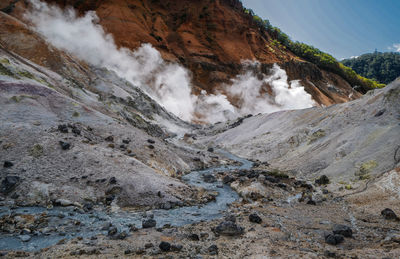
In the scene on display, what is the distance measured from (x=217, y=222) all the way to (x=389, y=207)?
279 inches

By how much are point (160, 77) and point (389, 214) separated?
5234 cm

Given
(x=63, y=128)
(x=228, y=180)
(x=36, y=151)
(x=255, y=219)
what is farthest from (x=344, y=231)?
(x=63, y=128)

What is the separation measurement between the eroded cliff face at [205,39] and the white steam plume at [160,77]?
2960 mm

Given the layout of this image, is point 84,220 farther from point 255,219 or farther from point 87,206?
point 255,219

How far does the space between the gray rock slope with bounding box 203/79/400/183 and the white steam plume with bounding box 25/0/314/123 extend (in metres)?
25.5

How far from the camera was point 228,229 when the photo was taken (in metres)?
9.13

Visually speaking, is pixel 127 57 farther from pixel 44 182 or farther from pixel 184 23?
pixel 44 182

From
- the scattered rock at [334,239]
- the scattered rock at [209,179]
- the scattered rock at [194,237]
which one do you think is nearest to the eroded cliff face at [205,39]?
the scattered rock at [209,179]

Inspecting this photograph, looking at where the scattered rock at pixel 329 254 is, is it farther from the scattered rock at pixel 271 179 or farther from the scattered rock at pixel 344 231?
the scattered rock at pixel 271 179

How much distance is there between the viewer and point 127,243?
8023 millimetres

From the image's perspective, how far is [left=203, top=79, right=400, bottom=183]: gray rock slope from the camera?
1594cm

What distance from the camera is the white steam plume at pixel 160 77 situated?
49969 millimetres

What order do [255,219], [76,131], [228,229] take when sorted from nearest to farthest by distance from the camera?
1. [228,229]
2. [255,219]
3. [76,131]

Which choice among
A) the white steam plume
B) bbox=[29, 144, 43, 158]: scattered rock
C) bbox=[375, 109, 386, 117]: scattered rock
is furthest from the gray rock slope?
the white steam plume
